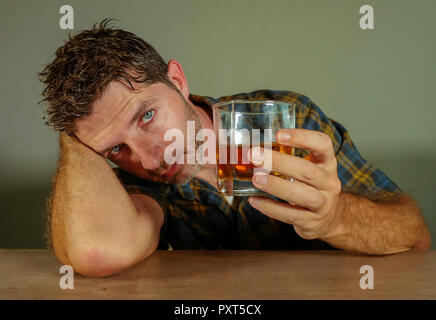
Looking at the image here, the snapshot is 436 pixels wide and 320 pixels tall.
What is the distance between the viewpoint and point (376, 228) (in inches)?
45.7

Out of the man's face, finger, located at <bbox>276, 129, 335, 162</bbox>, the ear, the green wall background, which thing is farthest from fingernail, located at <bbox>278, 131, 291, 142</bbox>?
the green wall background

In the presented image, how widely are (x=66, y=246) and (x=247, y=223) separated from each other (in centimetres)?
76

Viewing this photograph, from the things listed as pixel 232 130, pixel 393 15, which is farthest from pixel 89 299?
pixel 393 15

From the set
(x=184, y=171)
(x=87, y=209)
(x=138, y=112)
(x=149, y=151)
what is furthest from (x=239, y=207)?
(x=87, y=209)

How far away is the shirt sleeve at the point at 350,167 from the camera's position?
A: 62.0 inches

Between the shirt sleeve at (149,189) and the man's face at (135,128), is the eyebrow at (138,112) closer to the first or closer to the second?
the man's face at (135,128)

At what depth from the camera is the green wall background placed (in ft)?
7.29

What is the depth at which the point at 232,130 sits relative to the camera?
0.83 meters

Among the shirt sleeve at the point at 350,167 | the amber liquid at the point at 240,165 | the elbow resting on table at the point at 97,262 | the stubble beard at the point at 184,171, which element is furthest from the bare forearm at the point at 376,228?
the stubble beard at the point at 184,171

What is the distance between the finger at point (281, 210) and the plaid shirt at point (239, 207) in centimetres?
68

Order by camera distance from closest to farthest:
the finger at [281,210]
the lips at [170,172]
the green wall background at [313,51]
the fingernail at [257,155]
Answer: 1. the fingernail at [257,155]
2. the finger at [281,210]
3. the lips at [170,172]
4. the green wall background at [313,51]

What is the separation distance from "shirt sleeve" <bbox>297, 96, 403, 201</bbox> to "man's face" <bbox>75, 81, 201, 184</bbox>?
525 mm
